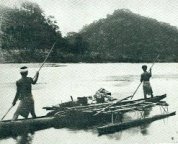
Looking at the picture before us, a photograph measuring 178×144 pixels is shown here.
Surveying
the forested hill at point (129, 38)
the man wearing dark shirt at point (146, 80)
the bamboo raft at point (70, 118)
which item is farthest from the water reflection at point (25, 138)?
the forested hill at point (129, 38)

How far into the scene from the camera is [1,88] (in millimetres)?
12117

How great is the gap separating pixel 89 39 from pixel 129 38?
452cm

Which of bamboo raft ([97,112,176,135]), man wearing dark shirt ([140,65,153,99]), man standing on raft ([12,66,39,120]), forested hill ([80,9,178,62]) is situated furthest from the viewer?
forested hill ([80,9,178,62])

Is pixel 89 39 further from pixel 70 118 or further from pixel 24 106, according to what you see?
pixel 24 106

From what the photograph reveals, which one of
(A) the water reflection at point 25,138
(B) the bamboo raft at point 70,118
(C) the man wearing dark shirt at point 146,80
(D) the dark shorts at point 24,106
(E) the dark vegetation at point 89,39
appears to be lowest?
(A) the water reflection at point 25,138

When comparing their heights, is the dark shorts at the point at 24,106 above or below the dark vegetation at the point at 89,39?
below

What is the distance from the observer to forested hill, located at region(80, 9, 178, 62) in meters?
30.0

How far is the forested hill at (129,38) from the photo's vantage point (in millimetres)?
30031

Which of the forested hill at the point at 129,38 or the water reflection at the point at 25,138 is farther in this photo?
the forested hill at the point at 129,38

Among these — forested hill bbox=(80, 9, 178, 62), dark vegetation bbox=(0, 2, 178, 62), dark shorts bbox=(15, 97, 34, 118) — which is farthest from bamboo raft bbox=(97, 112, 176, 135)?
forested hill bbox=(80, 9, 178, 62)

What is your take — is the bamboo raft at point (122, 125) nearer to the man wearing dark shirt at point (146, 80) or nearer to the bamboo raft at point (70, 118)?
the bamboo raft at point (70, 118)

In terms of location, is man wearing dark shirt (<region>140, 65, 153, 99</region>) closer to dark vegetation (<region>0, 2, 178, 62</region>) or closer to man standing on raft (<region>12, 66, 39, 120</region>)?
man standing on raft (<region>12, 66, 39, 120</region>)

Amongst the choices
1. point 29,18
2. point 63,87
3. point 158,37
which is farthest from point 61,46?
point 158,37

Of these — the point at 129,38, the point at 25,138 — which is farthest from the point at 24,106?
the point at 129,38
